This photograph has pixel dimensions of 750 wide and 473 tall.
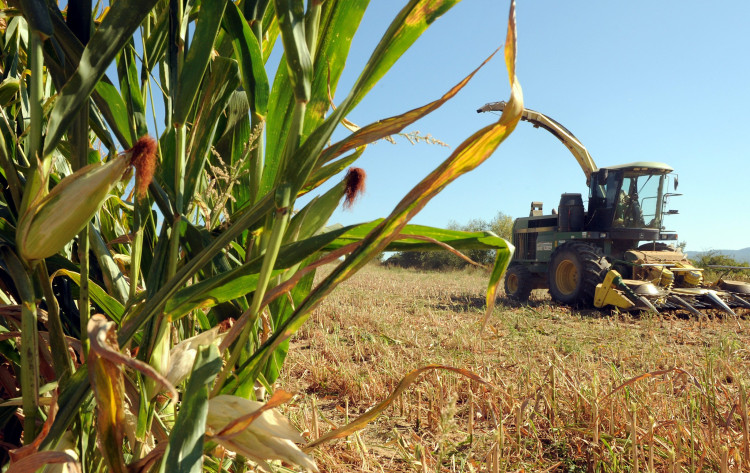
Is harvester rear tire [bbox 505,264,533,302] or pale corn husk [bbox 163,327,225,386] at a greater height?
pale corn husk [bbox 163,327,225,386]

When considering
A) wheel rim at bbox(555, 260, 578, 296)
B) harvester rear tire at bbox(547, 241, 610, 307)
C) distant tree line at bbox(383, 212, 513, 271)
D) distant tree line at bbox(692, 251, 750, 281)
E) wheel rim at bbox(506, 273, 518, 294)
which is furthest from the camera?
distant tree line at bbox(383, 212, 513, 271)

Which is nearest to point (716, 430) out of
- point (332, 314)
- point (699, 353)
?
point (699, 353)

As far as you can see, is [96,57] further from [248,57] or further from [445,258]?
[445,258]

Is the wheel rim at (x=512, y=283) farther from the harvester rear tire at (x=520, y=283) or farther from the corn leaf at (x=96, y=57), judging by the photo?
the corn leaf at (x=96, y=57)

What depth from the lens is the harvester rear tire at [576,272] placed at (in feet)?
18.9

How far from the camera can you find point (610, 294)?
5160 mm

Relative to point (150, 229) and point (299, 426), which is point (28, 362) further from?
point (299, 426)

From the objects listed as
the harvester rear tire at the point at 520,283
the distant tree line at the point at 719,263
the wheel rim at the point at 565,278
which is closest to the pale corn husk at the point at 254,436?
the wheel rim at the point at 565,278

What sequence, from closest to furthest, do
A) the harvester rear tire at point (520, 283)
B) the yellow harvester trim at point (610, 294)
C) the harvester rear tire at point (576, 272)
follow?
the yellow harvester trim at point (610, 294), the harvester rear tire at point (576, 272), the harvester rear tire at point (520, 283)

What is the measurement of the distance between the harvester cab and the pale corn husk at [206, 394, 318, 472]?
5.17 metres

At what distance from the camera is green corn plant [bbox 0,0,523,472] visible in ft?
1.24

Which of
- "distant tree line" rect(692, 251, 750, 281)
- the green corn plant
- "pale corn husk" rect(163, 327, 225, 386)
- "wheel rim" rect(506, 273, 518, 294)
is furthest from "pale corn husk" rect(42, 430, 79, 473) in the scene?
"distant tree line" rect(692, 251, 750, 281)

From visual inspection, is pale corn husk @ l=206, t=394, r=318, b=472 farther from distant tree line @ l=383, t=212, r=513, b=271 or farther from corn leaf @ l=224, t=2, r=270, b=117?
distant tree line @ l=383, t=212, r=513, b=271

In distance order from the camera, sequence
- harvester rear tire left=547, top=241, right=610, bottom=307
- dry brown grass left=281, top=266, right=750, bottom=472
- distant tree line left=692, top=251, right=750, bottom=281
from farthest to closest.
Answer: distant tree line left=692, top=251, right=750, bottom=281 < harvester rear tire left=547, top=241, right=610, bottom=307 < dry brown grass left=281, top=266, right=750, bottom=472
